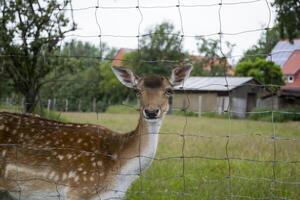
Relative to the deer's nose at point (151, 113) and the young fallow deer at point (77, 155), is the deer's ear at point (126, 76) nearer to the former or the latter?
the young fallow deer at point (77, 155)

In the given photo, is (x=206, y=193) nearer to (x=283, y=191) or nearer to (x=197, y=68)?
(x=283, y=191)

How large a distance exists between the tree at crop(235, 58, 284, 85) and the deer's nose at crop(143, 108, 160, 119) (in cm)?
3001

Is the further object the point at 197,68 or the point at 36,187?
the point at 197,68

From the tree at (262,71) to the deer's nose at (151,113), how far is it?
30.0m

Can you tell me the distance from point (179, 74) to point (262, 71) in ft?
117

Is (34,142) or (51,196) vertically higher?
(34,142)

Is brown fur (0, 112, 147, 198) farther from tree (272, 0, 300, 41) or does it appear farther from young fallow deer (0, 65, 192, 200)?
tree (272, 0, 300, 41)

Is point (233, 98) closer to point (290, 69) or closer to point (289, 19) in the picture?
point (290, 69)

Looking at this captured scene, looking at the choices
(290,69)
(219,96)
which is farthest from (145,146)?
(219,96)

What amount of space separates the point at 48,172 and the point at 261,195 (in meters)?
2.44

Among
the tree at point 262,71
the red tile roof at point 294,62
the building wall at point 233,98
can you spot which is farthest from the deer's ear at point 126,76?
the building wall at point 233,98

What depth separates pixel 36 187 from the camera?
4.82 metres

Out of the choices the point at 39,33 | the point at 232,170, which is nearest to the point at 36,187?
the point at 232,170

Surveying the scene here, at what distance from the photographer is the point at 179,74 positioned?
522 centimetres
